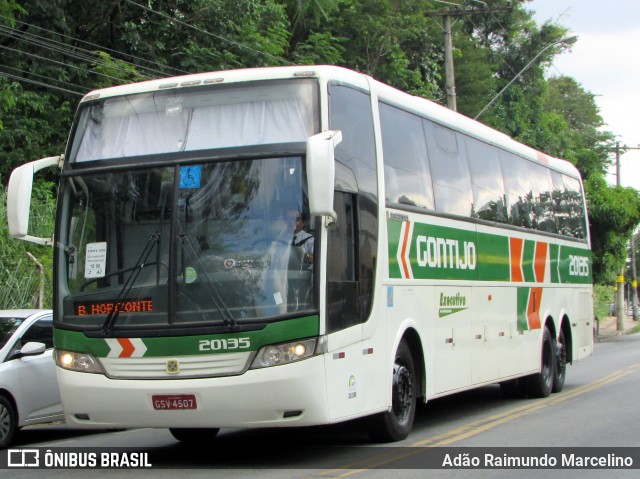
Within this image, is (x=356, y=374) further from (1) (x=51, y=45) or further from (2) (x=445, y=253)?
(1) (x=51, y=45)

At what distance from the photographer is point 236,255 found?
345 inches

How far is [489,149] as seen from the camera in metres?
14.4

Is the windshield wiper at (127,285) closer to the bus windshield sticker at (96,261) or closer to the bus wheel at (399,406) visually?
the bus windshield sticker at (96,261)

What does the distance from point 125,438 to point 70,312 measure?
3.82m

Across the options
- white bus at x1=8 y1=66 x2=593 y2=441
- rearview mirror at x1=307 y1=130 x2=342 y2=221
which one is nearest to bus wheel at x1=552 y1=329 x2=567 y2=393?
white bus at x1=8 y1=66 x2=593 y2=441

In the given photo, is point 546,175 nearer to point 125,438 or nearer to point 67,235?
point 125,438

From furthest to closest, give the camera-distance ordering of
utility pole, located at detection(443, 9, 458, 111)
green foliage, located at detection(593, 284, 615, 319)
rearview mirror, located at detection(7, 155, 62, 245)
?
green foliage, located at detection(593, 284, 615, 319) → utility pole, located at detection(443, 9, 458, 111) → rearview mirror, located at detection(7, 155, 62, 245)

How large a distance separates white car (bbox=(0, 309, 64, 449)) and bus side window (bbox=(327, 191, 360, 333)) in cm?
470

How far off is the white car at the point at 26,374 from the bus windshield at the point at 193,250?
9.85 feet

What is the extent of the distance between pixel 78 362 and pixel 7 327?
3695 mm

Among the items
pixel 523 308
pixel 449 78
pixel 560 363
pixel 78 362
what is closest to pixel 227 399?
pixel 78 362

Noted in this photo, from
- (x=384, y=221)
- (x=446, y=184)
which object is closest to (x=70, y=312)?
(x=384, y=221)

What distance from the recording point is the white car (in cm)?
1170

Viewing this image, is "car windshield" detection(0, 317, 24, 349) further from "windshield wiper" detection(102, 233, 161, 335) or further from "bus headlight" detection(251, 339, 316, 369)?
"bus headlight" detection(251, 339, 316, 369)
